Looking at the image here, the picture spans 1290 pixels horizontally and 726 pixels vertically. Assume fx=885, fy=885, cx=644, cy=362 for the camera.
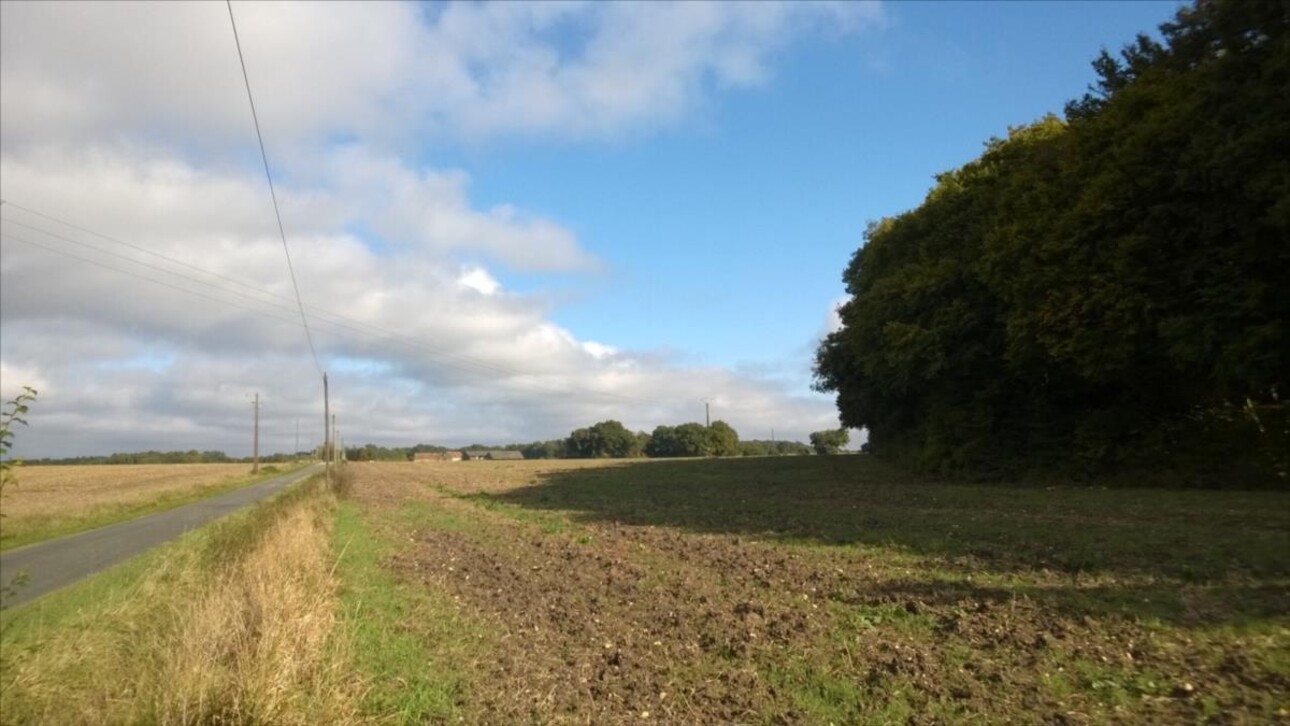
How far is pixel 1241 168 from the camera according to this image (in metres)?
19.6

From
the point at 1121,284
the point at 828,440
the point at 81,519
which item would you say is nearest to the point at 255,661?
the point at 1121,284

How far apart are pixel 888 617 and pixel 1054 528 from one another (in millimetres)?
7759

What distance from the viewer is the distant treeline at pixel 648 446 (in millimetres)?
127188

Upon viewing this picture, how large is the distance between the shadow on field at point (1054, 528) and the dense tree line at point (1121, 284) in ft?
9.78

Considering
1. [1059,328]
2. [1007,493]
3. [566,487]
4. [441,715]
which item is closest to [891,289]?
[1059,328]

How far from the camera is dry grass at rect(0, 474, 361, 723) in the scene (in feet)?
20.4

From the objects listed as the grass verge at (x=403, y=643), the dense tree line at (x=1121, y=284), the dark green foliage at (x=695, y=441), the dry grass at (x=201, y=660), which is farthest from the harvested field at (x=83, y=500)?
the dark green foliage at (x=695, y=441)

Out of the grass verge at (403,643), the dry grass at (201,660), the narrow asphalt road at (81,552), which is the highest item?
the dry grass at (201,660)

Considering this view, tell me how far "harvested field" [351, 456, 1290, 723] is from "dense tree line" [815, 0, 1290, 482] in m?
5.99

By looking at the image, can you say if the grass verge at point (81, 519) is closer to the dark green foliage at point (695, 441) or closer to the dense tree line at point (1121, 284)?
the dense tree line at point (1121, 284)

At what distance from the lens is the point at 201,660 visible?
6.70m

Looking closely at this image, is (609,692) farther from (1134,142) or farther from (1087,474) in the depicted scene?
(1087,474)

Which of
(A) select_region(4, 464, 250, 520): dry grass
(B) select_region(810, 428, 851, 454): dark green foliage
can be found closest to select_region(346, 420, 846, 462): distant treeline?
(B) select_region(810, 428, 851, 454): dark green foliage

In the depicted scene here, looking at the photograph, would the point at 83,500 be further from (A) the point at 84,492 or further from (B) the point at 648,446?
(B) the point at 648,446
